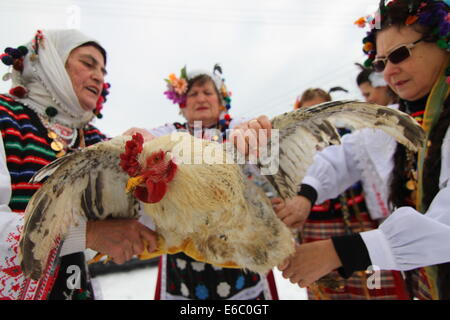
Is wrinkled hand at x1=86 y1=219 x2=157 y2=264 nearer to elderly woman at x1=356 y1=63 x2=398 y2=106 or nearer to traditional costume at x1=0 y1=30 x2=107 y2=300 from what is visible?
traditional costume at x1=0 y1=30 x2=107 y2=300

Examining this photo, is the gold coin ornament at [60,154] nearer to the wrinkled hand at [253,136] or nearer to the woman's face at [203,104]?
the wrinkled hand at [253,136]

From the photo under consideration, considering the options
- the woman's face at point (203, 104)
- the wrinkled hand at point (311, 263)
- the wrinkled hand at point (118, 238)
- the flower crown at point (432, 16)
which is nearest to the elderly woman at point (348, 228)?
the wrinkled hand at point (311, 263)

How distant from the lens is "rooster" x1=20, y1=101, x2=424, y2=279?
112 cm

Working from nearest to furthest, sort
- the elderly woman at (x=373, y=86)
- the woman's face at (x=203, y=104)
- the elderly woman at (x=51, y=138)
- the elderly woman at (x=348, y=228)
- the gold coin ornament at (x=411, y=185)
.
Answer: the elderly woman at (x=51, y=138) < the gold coin ornament at (x=411, y=185) < the elderly woman at (x=348, y=228) < the woman's face at (x=203, y=104) < the elderly woman at (x=373, y=86)

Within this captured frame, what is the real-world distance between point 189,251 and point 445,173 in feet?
4.46

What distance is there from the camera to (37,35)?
1723 mm

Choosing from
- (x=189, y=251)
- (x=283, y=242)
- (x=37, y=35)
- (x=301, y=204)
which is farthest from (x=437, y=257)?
(x=37, y=35)

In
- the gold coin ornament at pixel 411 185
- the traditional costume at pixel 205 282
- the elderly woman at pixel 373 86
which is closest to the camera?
the gold coin ornament at pixel 411 185

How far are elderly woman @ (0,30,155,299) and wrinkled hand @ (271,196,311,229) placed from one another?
31.2 inches

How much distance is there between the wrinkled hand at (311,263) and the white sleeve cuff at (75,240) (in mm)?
1048

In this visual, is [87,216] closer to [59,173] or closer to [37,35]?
[59,173]

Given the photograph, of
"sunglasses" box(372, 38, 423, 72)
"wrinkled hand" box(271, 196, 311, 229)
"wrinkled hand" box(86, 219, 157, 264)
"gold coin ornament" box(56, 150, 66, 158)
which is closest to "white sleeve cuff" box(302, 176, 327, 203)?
"wrinkled hand" box(271, 196, 311, 229)

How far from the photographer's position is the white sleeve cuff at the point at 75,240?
126cm
